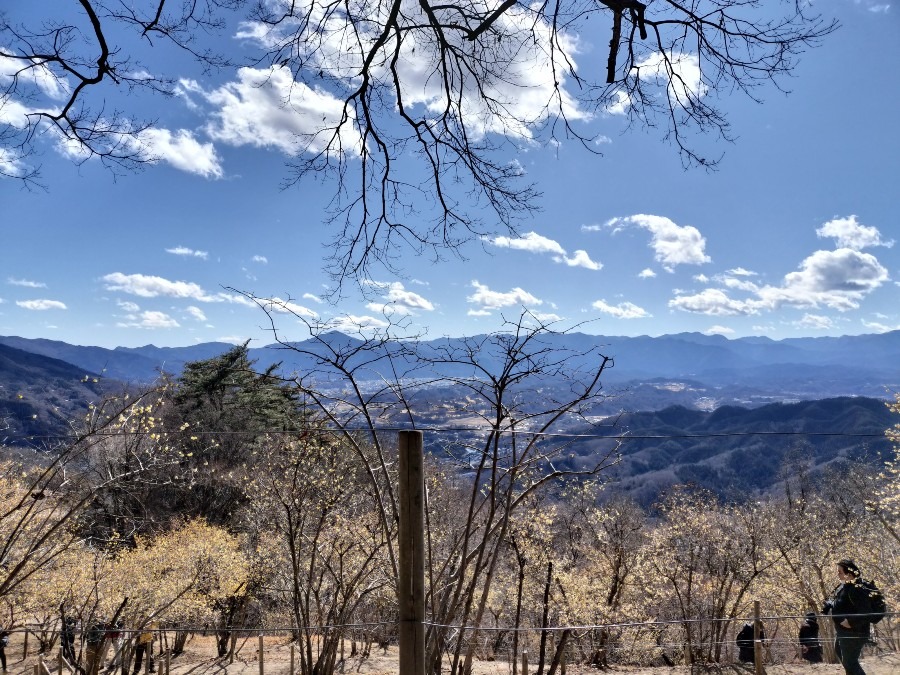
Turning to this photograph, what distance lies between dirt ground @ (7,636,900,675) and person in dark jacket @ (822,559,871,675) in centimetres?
536

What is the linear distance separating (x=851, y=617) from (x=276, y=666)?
17.0 m

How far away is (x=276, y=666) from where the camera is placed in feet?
57.6

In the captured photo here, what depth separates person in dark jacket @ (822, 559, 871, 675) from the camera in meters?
5.87

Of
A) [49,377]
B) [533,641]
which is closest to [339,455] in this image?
[533,641]

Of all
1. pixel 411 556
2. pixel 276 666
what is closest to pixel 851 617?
pixel 411 556

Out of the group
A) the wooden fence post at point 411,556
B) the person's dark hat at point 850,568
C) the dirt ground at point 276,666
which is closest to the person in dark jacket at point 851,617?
the person's dark hat at point 850,568

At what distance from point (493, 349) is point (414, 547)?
1.93 meters

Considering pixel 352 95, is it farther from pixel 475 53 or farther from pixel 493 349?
pixel 493 349

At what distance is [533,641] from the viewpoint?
2262 cm

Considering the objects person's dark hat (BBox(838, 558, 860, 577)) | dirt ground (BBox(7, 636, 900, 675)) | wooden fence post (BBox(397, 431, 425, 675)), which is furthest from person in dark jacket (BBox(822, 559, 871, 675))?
wooden fence post (BBox(397, 431, 425, 675))

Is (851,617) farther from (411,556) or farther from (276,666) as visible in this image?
(276,666)

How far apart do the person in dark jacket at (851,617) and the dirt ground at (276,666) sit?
5.36 metres

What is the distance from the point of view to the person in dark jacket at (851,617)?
5.87 m

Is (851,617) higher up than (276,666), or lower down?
higher up
